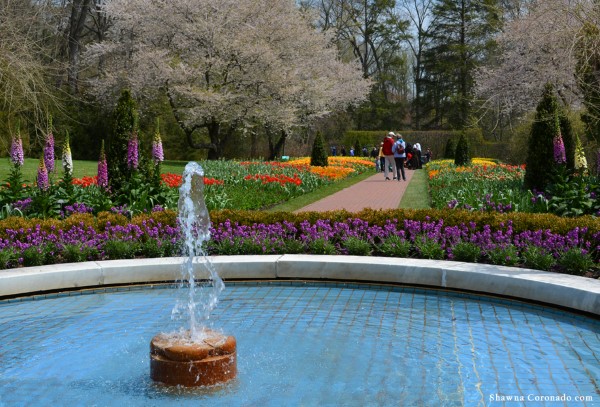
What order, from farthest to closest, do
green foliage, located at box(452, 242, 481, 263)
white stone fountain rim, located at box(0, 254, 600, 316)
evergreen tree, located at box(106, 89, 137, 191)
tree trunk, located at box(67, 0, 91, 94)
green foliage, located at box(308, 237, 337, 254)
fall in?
tree trunk, located at box(67, 0, 91, 94) → evergreen tree, located at box(106, 89, 137, 191) → green foliage, located at box(308, 237, 337, 254) → green foliage, located at box(452, 242, 481, 263) → white stone fountain rim, located at box(0, 254, 600, 316)

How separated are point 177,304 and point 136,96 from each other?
26.7 meters

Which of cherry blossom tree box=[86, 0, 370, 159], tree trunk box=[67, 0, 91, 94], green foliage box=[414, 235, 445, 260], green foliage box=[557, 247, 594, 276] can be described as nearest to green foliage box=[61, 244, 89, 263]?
green foliage box=[414, 235, 445, 260]

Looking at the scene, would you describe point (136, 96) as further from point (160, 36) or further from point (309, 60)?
point (309, 60)

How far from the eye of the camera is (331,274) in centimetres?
691

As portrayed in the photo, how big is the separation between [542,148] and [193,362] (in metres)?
9.60

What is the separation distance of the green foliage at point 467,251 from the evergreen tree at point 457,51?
41641 millimetres

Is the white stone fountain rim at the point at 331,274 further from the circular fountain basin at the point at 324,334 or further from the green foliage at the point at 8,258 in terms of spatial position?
the green foliage at the point at 8,258

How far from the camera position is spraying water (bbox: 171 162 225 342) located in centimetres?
521

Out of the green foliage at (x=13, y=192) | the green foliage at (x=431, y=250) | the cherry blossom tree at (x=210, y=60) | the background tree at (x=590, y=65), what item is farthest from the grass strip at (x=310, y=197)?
the cherry blossom tree at (x=210, y=60)

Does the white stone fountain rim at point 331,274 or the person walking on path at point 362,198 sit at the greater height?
the white stone fountain rim at point 331,274

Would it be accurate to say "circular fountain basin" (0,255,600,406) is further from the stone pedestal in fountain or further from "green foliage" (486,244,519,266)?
"green foliage" (486,244,519,266)

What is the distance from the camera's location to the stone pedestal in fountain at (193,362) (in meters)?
4.20

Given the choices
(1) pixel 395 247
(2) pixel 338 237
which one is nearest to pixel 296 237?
(2) pixel 338 237

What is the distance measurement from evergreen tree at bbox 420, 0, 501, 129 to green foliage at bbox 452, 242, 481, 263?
41.6 meters
